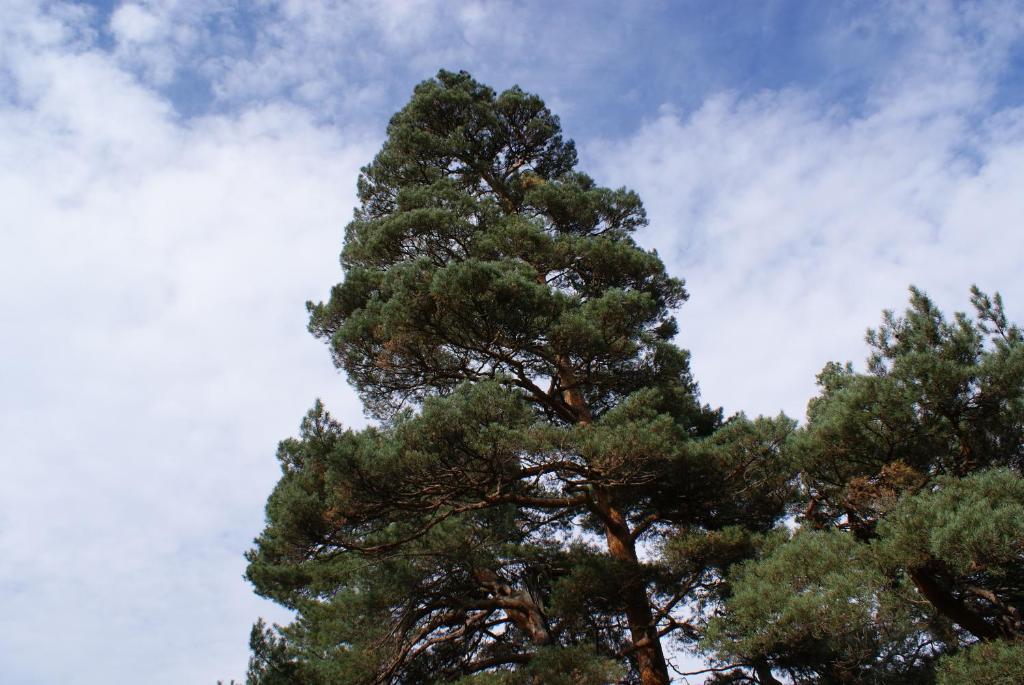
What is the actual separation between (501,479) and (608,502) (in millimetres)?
1901

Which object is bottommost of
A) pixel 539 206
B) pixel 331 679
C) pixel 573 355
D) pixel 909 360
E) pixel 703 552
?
pixel 331 679

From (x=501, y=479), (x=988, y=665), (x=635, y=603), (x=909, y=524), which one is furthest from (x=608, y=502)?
(x=988, y=665)

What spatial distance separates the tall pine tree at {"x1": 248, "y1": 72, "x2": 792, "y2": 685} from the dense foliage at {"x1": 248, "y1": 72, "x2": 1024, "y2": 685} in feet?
0.11

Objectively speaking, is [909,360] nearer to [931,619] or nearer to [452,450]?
[931,619]

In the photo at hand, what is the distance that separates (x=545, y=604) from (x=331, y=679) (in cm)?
256

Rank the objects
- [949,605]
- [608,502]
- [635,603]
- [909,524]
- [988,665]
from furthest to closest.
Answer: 1. [608,502]
2. [635,603]
3. [949,605]
4. [909,524]
5. [988,665]

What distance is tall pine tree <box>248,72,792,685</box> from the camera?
279 inches

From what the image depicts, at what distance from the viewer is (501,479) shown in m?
7.59

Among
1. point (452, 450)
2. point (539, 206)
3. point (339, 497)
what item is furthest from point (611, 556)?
point (539, 206)

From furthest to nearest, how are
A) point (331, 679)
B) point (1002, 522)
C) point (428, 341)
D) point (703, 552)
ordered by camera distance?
point (428, 341) → point (703, 552) → point (331, 679) → point (1002, 522)

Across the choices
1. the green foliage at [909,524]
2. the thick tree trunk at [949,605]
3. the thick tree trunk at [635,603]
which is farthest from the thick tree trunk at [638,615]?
the thick tree trunk at [949,605]

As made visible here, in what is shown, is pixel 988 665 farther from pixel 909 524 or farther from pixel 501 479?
pixel 501 479

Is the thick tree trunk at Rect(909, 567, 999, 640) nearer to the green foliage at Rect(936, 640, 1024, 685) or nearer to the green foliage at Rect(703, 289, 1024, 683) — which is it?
the green foliage at Rect(703, 289, 1024, 683)

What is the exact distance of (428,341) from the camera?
8.91 meters
